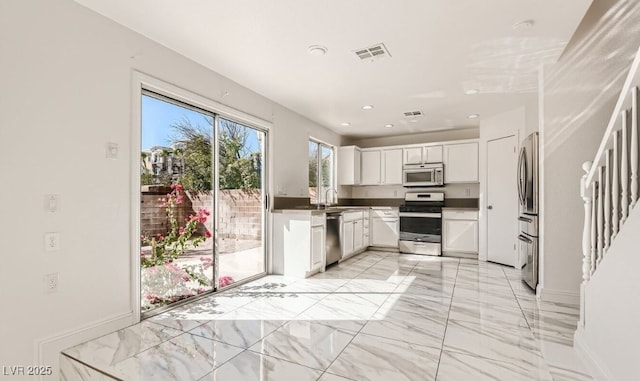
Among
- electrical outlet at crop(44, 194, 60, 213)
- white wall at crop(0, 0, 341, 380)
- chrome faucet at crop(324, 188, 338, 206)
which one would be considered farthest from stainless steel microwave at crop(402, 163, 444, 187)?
electrical outlet at crop(44, 194, 60, 213)

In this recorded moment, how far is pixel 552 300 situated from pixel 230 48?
13.2ft

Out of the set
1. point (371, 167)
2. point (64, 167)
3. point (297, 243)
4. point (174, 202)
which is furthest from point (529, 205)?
point (64, 167)

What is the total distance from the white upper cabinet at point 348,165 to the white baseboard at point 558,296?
3.86 m

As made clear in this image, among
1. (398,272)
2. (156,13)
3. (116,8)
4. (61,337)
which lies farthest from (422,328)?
(116,8)

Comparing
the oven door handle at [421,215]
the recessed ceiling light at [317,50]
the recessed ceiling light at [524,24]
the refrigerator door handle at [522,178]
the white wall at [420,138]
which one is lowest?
the oven door handle at [421,215]

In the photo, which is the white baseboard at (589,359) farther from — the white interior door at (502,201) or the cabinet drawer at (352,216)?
the cabinet drawer at (352,216)

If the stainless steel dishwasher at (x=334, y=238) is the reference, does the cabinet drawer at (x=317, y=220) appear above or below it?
above

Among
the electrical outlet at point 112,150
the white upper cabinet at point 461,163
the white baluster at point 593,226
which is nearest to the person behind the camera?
the white baluster at point 593,226

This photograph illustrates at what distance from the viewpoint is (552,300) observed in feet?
10.1

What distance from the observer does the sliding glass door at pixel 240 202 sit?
354 cm

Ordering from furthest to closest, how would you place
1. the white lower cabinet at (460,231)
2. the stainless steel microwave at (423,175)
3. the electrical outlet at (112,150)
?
the stainless steel microwave at (423,175) → the white lower cabinet at (460,231) → the electrical outlet at (112,150)

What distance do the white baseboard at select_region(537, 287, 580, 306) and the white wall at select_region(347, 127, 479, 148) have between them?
370 centimetres

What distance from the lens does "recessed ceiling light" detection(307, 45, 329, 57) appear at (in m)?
2.79

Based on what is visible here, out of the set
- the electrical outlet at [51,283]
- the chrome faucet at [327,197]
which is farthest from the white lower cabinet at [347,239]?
the electrical outlet at [51,283]
